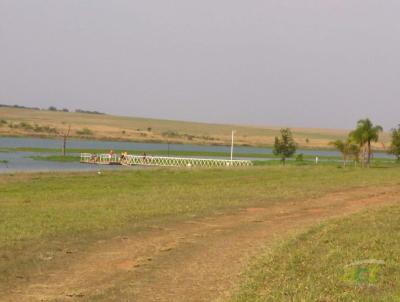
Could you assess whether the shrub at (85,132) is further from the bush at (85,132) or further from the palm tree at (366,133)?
the palm tree at (366,133)

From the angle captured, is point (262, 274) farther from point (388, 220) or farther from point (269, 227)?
point (388, 220)

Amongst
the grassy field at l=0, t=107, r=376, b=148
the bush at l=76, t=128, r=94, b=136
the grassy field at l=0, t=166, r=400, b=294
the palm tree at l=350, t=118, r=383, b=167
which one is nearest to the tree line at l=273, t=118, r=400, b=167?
the palm tree at l=350, t=118, r=383, b=167

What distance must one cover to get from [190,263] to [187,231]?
296 centimetres

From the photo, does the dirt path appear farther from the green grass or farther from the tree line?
the tree line

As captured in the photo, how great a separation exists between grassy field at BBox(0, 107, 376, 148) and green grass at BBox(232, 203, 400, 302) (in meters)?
110

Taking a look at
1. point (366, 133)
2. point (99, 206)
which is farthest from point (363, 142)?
point (99, 206)

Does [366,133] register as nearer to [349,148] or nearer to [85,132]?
[349,148]

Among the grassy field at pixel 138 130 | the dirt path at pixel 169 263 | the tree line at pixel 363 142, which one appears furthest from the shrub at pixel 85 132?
the dirt path at pixel 169 263

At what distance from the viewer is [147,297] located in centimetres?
780

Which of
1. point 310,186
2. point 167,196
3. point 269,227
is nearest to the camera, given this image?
point 269,227

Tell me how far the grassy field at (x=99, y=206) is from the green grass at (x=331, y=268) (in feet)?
9.56

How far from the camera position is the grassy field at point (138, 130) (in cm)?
13050

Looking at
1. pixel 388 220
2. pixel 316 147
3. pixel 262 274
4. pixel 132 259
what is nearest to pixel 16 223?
pixel 132 259

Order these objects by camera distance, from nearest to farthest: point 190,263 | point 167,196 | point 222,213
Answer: point 190,263
point 222,213
point 167,196
